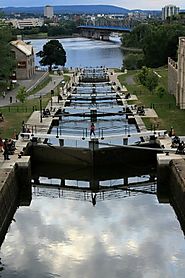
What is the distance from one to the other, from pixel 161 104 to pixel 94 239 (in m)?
26.8

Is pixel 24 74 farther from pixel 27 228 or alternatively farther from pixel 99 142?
pixel 27 228

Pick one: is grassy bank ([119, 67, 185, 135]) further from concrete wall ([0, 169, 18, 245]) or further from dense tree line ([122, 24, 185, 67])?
dense tree line ([122, 24, 185, 67])

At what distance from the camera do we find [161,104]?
4894 centimetres

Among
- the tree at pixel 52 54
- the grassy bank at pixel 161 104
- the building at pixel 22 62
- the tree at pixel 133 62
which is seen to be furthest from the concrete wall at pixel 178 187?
the tree at pixel 52 54

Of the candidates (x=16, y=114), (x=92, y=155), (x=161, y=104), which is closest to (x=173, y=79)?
(x=161, y=104)

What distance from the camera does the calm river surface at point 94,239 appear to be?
20.8 m

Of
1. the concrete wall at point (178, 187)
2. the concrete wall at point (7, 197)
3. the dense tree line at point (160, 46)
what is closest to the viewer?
the concrete wall at point (7, 197)

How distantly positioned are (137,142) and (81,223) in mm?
11129

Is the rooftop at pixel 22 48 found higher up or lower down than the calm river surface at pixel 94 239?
higher up

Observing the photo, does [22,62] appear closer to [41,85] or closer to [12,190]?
[41,85]

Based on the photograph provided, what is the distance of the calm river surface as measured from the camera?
20.8 m

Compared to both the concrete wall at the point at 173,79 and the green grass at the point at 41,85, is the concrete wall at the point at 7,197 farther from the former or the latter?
the green grass at the point at 41,85

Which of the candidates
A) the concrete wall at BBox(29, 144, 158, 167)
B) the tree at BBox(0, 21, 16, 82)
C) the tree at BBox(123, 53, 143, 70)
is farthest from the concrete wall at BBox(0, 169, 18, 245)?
the tree at BBox(123, 53, 143, 70)

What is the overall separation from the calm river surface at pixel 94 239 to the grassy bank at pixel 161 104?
10193 millimetres
